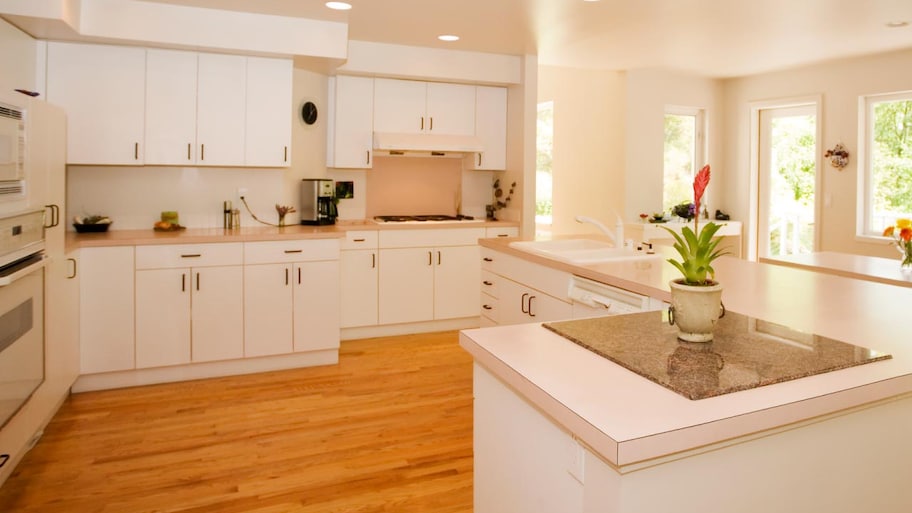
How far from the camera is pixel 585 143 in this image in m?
6.82

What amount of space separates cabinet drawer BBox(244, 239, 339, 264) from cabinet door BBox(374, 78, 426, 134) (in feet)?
4.41

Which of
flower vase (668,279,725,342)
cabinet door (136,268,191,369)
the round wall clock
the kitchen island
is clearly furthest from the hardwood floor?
the round wall clock

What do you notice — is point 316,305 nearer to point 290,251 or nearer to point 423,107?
point 290,251

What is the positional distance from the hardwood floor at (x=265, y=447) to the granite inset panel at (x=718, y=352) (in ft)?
3.87

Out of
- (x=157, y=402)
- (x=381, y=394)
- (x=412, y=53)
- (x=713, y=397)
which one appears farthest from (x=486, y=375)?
(x=412, y=53)

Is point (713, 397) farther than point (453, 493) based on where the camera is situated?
No

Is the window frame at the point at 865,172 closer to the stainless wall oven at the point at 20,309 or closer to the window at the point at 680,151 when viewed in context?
the window at the point at 680,151

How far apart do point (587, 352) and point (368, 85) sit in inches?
159

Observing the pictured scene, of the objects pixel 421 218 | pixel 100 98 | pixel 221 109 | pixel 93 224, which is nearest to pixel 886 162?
pixel 421 218

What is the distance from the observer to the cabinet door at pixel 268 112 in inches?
168

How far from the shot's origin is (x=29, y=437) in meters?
2.70

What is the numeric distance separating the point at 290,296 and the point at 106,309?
42.4 inches

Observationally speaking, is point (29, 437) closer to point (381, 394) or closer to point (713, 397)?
point (381, 394)

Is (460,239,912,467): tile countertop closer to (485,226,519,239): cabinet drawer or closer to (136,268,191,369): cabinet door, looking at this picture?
(136,268,191,369): cabinet door
